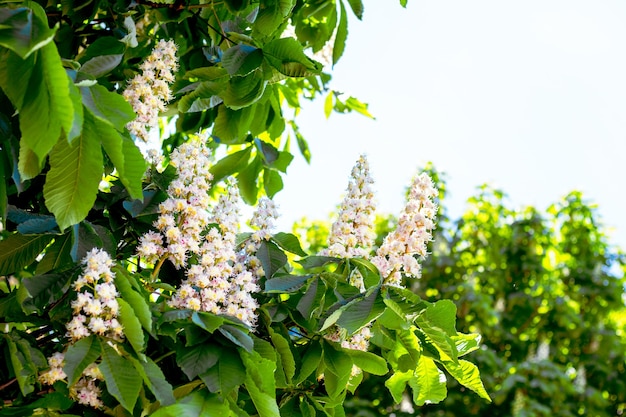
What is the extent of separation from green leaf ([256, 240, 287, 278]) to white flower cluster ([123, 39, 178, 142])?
0.39 metres

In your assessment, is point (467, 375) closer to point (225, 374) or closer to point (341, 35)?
point (225, 374)

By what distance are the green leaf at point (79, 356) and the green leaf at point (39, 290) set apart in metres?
0.17

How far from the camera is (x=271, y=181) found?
279cm

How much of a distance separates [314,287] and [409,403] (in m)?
4.98

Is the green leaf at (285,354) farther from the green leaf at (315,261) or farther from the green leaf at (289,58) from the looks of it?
the green leaf at (289,58)

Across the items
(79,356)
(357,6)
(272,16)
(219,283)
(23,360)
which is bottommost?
(23,360)

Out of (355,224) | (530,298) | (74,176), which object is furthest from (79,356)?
(530,298)

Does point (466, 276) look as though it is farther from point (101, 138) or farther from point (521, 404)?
point (101, 138)

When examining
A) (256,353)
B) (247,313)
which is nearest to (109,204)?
(247,313)

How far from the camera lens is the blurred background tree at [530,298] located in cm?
636

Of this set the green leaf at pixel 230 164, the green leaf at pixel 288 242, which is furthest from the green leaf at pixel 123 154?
the green leaf at pixel 230 164

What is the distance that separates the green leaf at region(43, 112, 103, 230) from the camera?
1.30m

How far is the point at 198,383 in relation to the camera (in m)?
1.58

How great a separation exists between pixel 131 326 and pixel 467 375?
0.79 m
